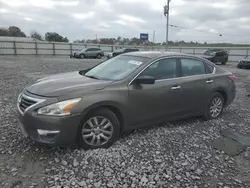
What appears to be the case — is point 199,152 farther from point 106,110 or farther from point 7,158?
point 7,158

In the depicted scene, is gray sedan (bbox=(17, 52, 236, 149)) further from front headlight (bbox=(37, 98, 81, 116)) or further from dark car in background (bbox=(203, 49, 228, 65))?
dark car in background (bbox=(203, 49, 228, 65))

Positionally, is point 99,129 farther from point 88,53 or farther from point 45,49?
point 45,49

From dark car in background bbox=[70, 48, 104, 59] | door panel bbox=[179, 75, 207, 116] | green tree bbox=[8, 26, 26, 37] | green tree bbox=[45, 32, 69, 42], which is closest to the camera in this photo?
door panel bbox=[179, 75, 207, 116]

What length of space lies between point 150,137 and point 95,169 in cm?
134

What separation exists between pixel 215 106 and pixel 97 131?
9.99 ft

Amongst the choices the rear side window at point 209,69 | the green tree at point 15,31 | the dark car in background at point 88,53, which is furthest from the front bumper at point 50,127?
the green tree at point 15,31

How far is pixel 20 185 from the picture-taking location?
276 cm

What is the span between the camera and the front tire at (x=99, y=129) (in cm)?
346

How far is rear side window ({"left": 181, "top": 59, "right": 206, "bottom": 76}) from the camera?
4.65 metres

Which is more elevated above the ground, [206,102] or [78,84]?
[78,84]

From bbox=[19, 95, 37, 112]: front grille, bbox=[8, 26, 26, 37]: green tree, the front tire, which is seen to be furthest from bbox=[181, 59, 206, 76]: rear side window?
bbox=[8, 26, 26, 37]: green tree

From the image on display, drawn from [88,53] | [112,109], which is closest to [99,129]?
[112,109]

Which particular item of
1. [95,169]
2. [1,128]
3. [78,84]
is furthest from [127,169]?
[1,128]

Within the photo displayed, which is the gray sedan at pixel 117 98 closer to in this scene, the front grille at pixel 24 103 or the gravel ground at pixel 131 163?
the front grille at pixel 24 103
